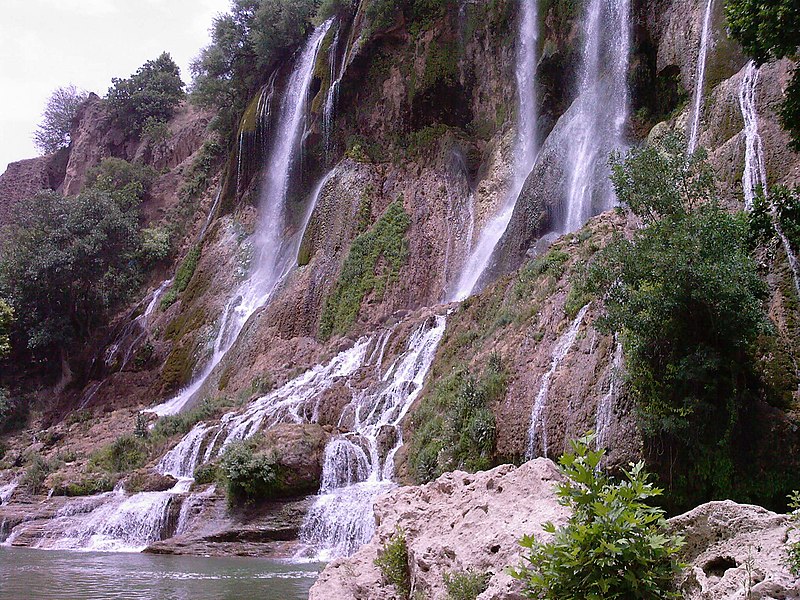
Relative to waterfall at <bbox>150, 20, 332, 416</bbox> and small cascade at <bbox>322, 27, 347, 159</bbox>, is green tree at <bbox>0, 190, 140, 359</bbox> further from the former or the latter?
small cascade at <bbox>322, 27, 347, 159</bbox>

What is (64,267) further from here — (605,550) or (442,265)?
(605,550)

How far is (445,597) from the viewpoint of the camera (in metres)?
5.36

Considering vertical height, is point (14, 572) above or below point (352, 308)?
below

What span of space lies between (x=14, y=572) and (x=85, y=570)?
1.12m

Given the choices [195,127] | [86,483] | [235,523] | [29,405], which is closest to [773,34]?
[235,523]

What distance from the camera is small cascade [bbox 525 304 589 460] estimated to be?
12.6 meters

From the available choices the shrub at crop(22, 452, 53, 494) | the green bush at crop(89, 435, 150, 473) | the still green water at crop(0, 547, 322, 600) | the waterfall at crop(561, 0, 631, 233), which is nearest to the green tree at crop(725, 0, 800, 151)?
the waterfall at crop(561, 0, 631, 233)

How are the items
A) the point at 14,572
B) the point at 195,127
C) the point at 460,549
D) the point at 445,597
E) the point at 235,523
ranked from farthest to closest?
the point at 195,127 < the point at 235,523 < the point at 14,572 < the point at 460,549 < the point at 445,597

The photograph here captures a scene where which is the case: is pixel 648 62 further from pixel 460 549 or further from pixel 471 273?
pixel 460 549

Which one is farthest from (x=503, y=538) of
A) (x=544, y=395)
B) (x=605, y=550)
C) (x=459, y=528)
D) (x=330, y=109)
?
(x=330, y=109)

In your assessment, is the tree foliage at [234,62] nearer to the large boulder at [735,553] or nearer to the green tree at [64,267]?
the green tree at [64,267]

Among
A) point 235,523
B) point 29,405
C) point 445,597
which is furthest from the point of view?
point 29,405

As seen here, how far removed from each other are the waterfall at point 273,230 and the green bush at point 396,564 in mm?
24419

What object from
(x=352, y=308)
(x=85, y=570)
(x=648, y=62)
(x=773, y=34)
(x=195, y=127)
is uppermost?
(x=195, y=127)
